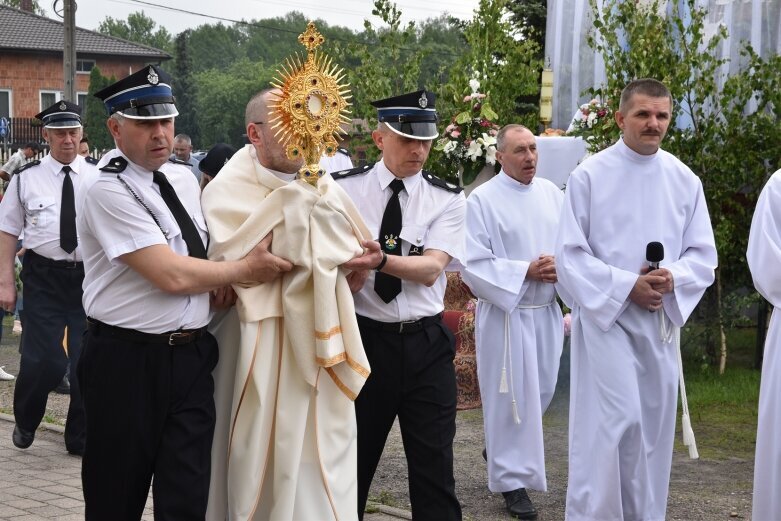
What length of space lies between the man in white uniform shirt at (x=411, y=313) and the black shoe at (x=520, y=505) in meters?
1.44

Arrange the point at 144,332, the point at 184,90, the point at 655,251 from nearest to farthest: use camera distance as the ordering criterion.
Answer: the point at 144,332 → the point at 655,251 → the point at 184,90

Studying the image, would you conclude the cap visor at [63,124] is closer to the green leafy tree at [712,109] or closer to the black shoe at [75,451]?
the black shoe at [75,451]

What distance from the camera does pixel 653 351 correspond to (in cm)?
641

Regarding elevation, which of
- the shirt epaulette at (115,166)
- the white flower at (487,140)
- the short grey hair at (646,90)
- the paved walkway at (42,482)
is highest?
the short grey hair at (646,90)

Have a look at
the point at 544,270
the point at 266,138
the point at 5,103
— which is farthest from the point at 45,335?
the point at 5,103

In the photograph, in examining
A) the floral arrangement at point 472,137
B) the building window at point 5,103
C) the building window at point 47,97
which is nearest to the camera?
the floral arrangement at point 472,137

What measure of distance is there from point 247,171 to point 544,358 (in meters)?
3.26

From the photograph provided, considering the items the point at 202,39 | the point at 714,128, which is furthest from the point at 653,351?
the point at 202,39

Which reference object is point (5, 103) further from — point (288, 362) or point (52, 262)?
point (288, 362)

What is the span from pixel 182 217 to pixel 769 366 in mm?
3032

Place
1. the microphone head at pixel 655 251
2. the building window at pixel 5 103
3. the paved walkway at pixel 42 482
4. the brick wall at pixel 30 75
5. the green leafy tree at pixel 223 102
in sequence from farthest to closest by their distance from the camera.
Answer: the green leafy tree at pixel 223 102
the building window at pixel 5 103
the brick wall at pixel 30 75
the paved walkway at pixel 42 482
the microphone head at pixel 655 251

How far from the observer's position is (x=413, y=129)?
5844 mm

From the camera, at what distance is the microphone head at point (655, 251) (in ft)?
20.6

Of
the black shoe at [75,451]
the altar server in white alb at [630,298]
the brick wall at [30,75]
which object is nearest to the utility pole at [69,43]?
the black shoe at [75,451]
